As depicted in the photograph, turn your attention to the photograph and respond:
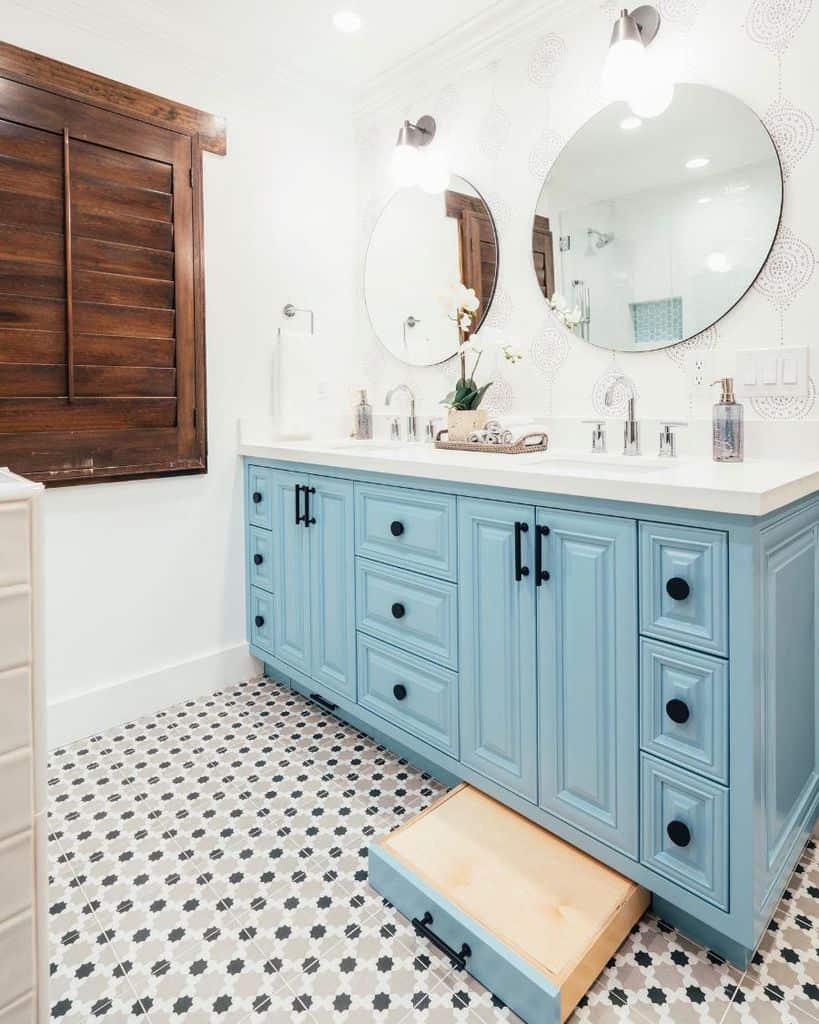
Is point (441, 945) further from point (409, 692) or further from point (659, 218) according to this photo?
point (659, 218)

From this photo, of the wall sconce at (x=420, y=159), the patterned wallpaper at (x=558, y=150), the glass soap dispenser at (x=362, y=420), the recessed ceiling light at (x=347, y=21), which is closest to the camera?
the patterned wallpaper at (x=558, y=150)

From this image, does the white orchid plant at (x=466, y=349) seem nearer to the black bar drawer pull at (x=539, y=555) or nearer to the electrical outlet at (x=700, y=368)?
the electrical outlet at (x=700, y=368)

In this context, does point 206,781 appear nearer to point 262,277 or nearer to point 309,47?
point 262,277

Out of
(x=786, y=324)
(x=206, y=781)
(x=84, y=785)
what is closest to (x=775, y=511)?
(x=786, y=324)

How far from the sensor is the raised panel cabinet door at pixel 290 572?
2293mm

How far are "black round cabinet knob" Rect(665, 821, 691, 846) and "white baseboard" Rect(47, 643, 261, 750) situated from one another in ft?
5.86

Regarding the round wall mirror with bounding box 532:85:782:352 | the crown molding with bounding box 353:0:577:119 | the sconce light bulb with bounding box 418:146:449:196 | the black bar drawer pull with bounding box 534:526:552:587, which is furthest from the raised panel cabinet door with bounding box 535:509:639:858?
the crown molding with bounding box 353:0:577:119

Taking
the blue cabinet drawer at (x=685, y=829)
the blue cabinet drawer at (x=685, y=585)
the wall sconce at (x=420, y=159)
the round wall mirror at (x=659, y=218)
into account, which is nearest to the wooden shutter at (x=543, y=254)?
the round wall mirror at (x=659, y=218)

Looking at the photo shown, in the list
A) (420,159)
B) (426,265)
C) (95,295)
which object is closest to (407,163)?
(420,159)

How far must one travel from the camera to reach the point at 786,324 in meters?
1.66

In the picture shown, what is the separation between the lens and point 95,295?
6.93 feet

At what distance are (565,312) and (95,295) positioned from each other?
1501 millimetres

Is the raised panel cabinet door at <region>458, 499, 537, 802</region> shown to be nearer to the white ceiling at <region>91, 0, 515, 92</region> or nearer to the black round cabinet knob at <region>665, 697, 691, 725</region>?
the black round cabinet knob at <region>665, 697, 691, 725</region>

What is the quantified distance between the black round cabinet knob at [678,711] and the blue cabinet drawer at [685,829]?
0.11 m
